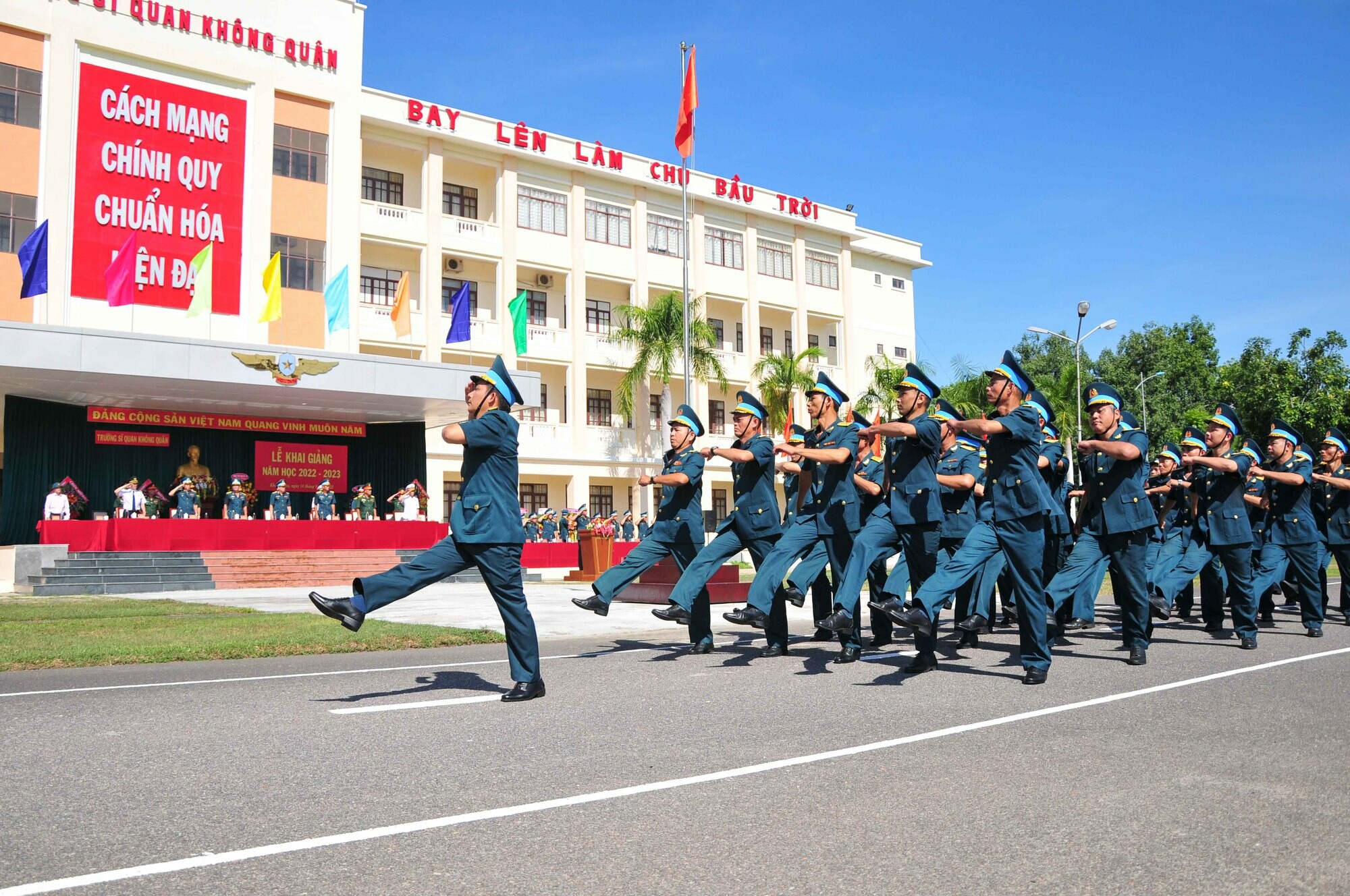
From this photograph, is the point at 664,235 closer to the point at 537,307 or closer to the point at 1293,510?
the point at 537,307

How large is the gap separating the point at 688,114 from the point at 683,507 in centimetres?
2160

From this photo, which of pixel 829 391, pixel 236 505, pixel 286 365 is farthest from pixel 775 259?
pixel 829 391

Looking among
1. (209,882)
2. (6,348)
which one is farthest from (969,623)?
(6,348)

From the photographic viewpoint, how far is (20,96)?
2909cm

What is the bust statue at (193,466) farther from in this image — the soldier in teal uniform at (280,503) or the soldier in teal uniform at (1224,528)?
the soldier in teal uniform at (1224,528)

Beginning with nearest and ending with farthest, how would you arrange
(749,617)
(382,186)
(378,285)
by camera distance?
(749,617), (378,285), (382,186)

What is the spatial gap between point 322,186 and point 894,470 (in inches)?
1131

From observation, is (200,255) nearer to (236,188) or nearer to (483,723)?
(236,188)

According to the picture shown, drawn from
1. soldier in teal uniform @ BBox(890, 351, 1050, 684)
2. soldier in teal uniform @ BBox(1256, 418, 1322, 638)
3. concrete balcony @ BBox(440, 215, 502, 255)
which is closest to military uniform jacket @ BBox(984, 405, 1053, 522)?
soldier in teal uniform @ BBox(890, 351, 1050, 684)

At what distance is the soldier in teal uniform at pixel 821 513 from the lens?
29.1 feet

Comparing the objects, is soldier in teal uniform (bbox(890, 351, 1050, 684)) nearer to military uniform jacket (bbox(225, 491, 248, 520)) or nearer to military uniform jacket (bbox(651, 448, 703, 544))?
military uniform jacket (bbox(651, 448, 703, 544))

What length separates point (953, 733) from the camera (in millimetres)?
5871

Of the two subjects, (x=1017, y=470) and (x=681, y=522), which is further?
(x=681, y=522)

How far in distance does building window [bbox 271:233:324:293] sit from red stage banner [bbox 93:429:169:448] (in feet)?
18.9
